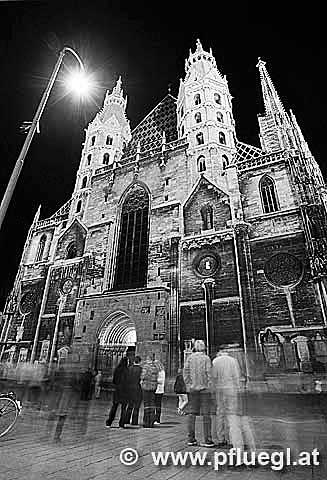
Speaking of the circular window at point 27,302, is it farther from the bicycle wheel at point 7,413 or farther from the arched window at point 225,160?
the arched window at point 225,160

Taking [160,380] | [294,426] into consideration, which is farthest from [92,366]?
[294,426]

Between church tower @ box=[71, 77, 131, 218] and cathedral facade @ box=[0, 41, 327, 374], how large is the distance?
9 centimetres

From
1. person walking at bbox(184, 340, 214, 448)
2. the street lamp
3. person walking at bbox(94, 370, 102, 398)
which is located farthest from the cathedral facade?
the street lamp

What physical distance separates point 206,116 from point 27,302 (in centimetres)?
630

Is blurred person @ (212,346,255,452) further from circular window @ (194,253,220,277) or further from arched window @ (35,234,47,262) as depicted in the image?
arched window @ (35,234,47,262)

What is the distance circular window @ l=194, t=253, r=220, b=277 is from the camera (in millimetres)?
5078

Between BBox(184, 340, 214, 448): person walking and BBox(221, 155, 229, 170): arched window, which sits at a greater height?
BBox(221, 155, 229, 170): arched window

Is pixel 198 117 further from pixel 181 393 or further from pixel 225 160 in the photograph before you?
pixel 181 393

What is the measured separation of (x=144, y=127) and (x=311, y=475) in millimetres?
9129

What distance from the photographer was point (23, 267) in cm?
653

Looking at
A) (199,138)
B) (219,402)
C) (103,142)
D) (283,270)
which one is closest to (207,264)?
(283,270)

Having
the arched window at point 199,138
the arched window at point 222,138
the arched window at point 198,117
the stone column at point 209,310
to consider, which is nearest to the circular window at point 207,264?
the stone column at point 209,310

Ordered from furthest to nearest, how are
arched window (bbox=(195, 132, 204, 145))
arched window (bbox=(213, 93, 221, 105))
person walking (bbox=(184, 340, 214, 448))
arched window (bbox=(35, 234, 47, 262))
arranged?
arched window (bbox=(213, 93, 221, 105)), arched window (bbox=(195, 132, 204, 145)), arched window (bbox=(35, 234, 47, 262)), person walking (bbox=(184, 340, 214, 448))

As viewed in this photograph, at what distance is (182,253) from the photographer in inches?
214
